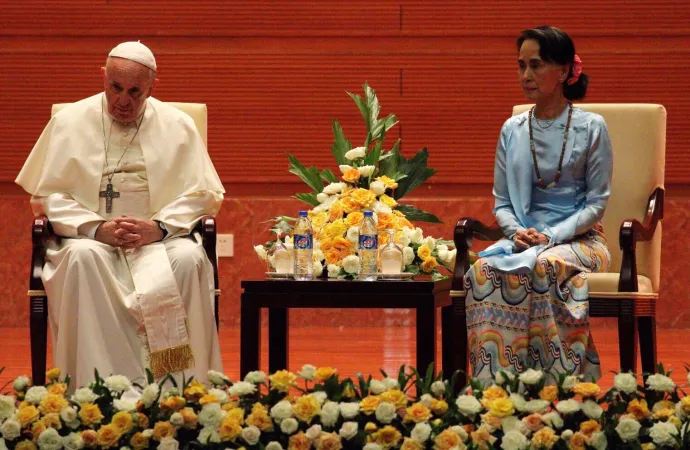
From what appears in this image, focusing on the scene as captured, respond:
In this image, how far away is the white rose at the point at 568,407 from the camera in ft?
8.92

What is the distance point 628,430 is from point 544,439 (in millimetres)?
195

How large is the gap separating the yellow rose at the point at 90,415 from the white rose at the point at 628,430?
1.17 meters

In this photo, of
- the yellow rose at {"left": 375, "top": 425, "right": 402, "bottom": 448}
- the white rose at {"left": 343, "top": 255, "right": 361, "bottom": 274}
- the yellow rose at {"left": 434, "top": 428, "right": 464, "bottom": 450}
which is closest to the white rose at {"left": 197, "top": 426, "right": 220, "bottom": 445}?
the yellow rose at {"left": 375, "top": 425, "right": 402, "bottom": 448}

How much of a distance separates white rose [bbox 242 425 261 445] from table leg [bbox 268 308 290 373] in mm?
2067

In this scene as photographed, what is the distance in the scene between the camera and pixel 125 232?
14.6 feet

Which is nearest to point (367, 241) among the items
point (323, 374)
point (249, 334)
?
point (249, 334)

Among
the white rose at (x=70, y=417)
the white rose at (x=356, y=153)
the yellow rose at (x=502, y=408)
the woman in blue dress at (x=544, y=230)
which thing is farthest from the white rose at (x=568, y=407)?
the white rose at (x=356, y=153)

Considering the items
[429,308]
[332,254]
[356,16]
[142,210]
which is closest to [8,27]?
[356,16]

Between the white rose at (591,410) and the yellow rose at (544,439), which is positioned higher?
the white rose at (591,410)

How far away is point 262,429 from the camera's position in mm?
2703

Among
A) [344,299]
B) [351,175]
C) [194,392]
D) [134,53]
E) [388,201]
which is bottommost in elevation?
[194,392]

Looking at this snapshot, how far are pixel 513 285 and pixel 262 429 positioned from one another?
5.66 ft

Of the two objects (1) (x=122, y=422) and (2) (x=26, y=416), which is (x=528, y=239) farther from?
(2) (x=26, y=416)

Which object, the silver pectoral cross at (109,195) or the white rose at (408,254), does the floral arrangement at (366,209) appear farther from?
the silver pectoral cross at (109,195)
